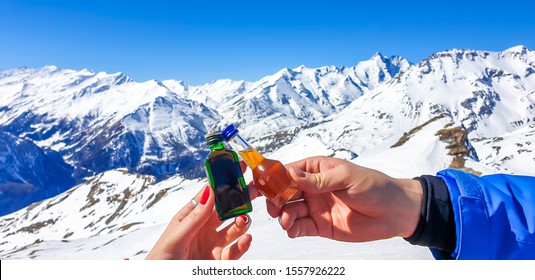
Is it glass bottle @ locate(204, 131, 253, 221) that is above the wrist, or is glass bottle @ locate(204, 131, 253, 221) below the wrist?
above

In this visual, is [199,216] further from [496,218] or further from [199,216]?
[496,218]

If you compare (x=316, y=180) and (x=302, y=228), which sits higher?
(x=316, y=180)

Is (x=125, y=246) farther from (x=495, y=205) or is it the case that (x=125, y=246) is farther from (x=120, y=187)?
(x=120, y=187)

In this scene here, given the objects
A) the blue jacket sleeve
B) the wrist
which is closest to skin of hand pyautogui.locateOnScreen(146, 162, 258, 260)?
the wrist

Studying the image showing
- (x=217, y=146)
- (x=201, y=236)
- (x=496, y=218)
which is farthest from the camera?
(x=201, y=236)

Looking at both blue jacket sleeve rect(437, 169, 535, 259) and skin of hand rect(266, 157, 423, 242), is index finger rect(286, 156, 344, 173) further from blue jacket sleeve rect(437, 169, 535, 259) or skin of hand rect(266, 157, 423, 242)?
blue jacket sleeve rect(437, 169, 535, 259)

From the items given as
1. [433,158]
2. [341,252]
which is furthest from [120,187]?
[341,252]

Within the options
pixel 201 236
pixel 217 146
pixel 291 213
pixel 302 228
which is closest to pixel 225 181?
pixel 217 146
